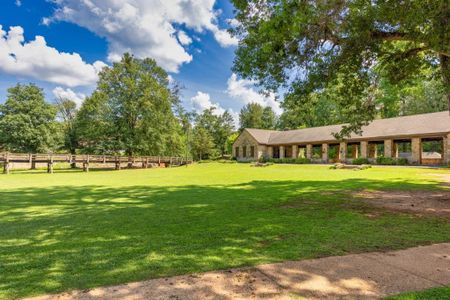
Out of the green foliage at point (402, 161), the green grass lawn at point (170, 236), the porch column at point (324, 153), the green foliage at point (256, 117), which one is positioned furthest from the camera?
the green foliage at point (256, 117)

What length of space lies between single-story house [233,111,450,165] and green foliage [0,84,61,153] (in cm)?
2909

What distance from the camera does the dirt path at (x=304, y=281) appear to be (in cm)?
304

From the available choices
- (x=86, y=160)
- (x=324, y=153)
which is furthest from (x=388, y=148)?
(x=86, y=160)

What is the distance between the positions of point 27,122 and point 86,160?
1477 centimetres

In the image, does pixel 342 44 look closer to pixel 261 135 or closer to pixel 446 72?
pixel 446 72

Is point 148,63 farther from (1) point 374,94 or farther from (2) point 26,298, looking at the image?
(2) point 26,298

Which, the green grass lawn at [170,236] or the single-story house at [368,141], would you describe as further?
the single-story house at [368,141]

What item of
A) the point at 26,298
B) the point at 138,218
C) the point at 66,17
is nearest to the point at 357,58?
the point at 138,218

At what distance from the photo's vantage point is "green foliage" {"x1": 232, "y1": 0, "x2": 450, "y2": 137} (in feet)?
21.9

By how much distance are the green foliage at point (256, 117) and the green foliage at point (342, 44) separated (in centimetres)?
6602

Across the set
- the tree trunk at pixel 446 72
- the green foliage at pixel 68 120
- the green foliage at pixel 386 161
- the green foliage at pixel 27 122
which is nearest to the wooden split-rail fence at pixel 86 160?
the green foliage at pixel 27 122

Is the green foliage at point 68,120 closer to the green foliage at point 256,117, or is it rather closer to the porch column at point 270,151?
the porch column at point 270,151

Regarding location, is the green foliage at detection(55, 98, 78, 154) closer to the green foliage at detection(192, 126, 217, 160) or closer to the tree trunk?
the green foliage at detection(192, 126, 217, 160)

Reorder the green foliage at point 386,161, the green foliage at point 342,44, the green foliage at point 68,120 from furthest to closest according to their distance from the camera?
the green foliage at point 68,120 → the green foliage at point 386,161 → the green foliage at point 342,44
